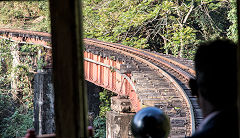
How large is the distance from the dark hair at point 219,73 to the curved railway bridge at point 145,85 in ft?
12.3

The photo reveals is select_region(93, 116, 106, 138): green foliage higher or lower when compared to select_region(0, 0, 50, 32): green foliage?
lower

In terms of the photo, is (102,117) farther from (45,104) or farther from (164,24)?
(164,24)

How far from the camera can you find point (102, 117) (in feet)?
47.0

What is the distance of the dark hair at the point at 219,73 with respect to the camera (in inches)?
59.6

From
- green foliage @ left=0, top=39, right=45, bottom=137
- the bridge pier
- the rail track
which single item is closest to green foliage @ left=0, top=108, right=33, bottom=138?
green foliage @ left=0, top=39, right=45, bottom=137

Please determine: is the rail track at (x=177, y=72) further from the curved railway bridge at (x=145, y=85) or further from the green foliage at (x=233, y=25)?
the green foliage at (x=233, y=25)

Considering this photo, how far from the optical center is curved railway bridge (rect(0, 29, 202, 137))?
5.97m

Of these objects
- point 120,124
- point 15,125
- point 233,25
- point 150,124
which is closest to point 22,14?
point 15,125

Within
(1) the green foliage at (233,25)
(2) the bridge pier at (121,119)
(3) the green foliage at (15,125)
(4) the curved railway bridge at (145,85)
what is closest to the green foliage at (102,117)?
(4) the curved railway bridge at (145,85)

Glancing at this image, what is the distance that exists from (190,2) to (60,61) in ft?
61.2

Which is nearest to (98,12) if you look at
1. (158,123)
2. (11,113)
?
(11,113)

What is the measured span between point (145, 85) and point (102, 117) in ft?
22.7

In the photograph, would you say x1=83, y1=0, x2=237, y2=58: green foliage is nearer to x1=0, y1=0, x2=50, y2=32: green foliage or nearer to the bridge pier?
x1=0, y1=0, x2=50, y2=32: green foliage

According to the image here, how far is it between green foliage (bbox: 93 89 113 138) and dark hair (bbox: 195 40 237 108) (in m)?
11.3
